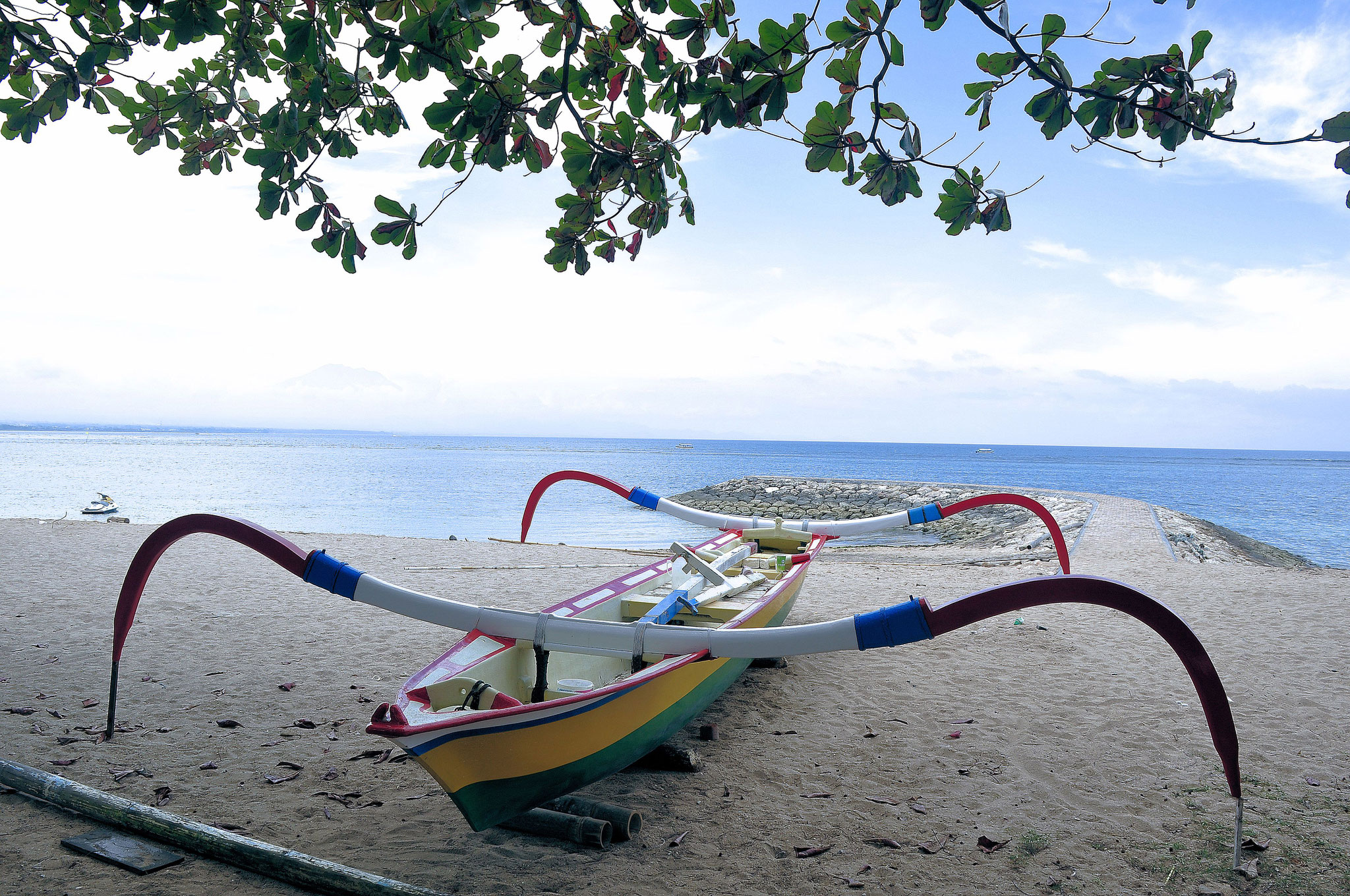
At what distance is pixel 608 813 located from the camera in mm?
2938

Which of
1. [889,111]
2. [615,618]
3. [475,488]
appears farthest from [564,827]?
[475,488]

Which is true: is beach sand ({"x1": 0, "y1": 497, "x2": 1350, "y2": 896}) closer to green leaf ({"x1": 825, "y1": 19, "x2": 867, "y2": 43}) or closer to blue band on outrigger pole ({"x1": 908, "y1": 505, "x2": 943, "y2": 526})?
blue band on outrigger pole ({"x1": 908, "y1": 505, "x2": 943, "y2": 526})

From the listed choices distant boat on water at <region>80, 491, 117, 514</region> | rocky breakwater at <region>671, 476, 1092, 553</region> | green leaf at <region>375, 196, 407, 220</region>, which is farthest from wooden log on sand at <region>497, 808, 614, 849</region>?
distant boat on water at <region>80, 491, 117, 514</region>

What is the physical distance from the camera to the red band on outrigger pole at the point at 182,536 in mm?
3342

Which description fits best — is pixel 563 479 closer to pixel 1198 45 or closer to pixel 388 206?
pixel 388 206

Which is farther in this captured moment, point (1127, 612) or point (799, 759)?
point (799, 759)

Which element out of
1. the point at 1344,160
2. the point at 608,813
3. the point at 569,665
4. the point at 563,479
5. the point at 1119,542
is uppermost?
the point at 1344,160

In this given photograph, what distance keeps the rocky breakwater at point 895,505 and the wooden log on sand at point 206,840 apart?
1255cm

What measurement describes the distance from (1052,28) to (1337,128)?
0.80 m

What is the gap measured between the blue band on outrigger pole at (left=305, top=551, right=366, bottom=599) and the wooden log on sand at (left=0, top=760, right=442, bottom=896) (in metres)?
0.99

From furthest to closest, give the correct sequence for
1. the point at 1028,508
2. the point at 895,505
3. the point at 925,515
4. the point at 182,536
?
the point at 895,505 < the point at 925,515 < the point at 1028,508 < the point at 182,536

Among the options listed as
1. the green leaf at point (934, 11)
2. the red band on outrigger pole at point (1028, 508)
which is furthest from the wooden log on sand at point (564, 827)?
the red band on outrigger pole at point (1028, 508)

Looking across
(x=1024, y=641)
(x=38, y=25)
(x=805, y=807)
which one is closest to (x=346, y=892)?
(x=805, y=807)

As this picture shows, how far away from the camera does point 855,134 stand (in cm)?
257
